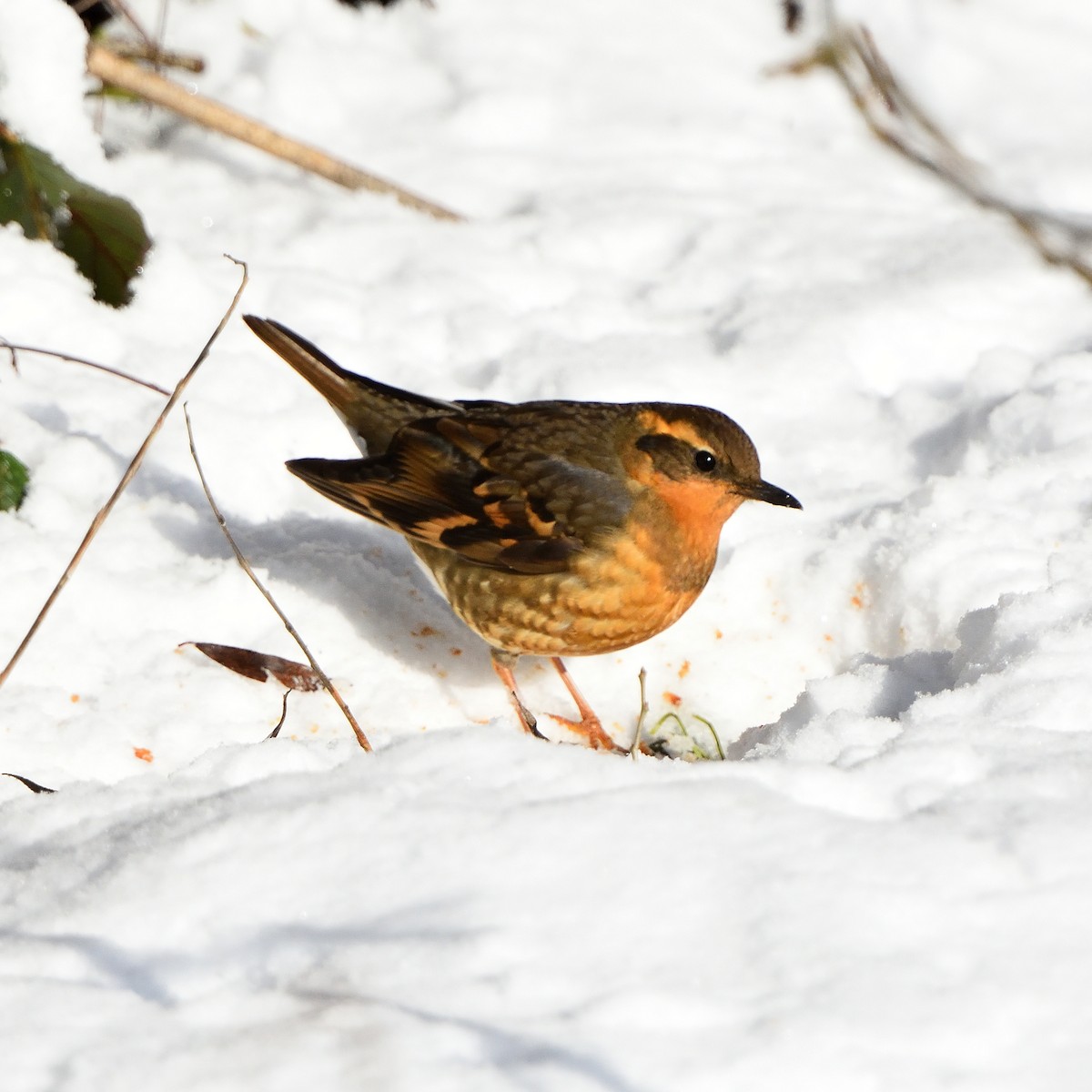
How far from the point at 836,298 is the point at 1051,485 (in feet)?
5.56

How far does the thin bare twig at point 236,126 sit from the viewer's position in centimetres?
631

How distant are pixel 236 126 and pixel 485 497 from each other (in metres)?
2.86

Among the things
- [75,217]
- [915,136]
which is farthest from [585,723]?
[915,136]

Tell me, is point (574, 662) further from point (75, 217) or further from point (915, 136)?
point (915, 136)

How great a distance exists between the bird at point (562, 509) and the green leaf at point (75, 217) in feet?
5.29

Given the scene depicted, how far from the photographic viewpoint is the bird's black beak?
4.45 metres

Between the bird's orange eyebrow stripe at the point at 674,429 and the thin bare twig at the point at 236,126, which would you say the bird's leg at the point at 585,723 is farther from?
the thin bare twig at the point at 236,126

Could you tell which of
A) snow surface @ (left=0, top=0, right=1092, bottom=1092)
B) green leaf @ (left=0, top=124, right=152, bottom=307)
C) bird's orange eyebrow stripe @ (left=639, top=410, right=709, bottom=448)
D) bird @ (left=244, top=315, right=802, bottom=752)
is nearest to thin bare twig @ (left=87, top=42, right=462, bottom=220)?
snow surface @ (left=0, top=0, right=1092, bottom=1092)

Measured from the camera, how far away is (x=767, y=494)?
4469 millimetres

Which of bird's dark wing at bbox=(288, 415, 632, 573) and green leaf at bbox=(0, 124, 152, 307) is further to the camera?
green leaf at bbox=(0, 124, 152, 307)

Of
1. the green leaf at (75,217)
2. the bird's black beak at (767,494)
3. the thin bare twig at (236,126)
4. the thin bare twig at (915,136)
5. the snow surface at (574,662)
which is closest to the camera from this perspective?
the snow surface at (574,662)

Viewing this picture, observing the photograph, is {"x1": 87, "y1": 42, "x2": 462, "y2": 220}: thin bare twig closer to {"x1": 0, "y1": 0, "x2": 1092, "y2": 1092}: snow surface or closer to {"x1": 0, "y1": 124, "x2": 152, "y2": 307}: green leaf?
{"x1": 0, "y1": 0, "x2": 1092, "y2": 1092}: snow surface

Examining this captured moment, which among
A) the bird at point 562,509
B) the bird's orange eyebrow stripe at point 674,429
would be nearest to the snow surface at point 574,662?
the bird at point 562,509

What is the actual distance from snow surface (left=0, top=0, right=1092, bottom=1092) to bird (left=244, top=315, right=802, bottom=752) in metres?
0.34
